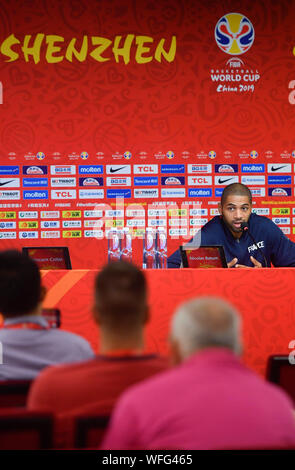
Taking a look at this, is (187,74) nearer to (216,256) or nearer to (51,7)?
(51,7)

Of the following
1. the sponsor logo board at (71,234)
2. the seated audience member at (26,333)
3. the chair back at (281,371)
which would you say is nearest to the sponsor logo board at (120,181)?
the sponsor logo board at (71,234)

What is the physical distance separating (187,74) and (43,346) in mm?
3789

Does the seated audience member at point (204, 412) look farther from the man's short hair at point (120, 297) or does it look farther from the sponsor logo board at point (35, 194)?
the sponsor logo board at point (35, 194)

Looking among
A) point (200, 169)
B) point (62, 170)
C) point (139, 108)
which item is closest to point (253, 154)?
point (200, 169)

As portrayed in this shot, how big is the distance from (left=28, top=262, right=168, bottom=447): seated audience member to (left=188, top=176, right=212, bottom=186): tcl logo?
3.68 meters

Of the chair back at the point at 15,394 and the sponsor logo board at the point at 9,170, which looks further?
the sponsor logo board at the point at 9,170

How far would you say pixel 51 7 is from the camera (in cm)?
470

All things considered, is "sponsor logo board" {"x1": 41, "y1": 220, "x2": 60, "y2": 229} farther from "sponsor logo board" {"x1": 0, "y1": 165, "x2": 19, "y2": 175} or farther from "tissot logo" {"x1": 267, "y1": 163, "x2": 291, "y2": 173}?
"tissot logo" {"x1": 267, "y1": 163, "x2": 291, "y2": 173}

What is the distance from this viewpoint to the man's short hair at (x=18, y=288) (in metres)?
1.60

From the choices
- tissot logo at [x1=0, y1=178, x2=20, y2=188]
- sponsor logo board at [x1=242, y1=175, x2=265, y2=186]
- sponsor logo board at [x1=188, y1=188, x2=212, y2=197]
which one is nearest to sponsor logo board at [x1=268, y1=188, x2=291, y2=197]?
sponsor logo board at [x1=242, y1=175, x2=265, y2=186]

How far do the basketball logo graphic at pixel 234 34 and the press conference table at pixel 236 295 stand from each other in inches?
108

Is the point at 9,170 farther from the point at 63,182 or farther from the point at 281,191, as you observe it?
the point at 281,191

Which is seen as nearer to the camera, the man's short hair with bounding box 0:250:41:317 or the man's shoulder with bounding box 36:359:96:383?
the man's shoulder with bounding box 36:359:96:383

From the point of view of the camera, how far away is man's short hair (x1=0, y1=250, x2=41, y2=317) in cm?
160
